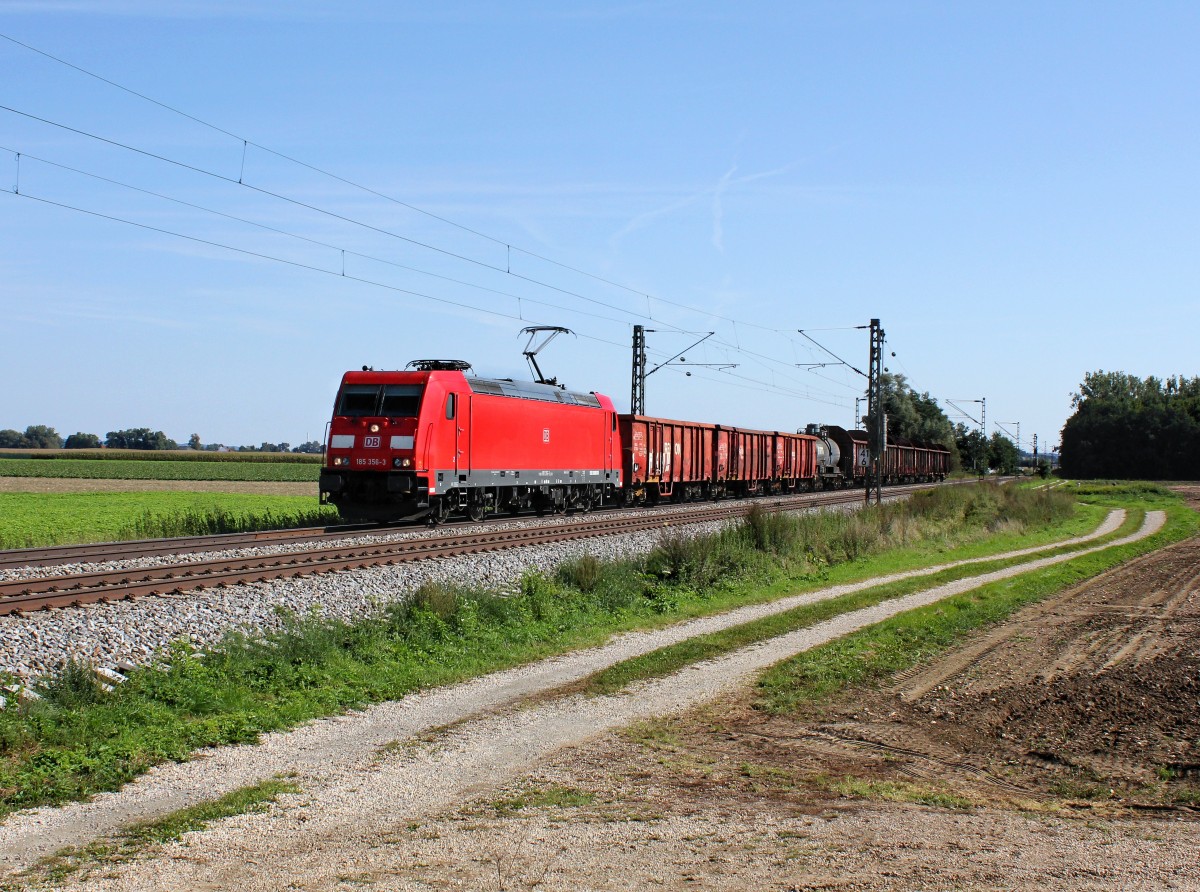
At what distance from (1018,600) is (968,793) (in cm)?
1123

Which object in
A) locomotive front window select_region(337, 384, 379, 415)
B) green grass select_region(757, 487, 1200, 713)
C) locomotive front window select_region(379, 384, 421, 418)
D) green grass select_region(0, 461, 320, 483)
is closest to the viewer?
green grass select_region(757, 487, 1200, 713)

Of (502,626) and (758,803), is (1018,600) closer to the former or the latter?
(502,626)

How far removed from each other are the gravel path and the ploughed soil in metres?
0.40

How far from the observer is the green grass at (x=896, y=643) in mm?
10672

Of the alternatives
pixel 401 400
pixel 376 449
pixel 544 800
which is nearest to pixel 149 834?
pixel 544 800

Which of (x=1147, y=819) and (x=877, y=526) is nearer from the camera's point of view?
(x=1147, y=819)

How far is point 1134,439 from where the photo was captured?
133500 mm

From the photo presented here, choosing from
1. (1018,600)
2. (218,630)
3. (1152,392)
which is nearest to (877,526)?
(1018,600)

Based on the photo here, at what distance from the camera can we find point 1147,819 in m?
6.75

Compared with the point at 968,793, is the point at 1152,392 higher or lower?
higher

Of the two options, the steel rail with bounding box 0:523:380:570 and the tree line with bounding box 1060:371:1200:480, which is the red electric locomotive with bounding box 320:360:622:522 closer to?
the steel rail with bounding box 0:523:380:570

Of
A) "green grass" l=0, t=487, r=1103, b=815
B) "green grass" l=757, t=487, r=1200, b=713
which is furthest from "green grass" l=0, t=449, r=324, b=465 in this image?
"green grass" l=757, t=487, r=1200, b=713

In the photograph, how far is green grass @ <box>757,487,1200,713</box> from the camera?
10.7 meters

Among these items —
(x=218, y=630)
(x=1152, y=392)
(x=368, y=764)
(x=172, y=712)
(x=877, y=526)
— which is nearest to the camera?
(x=368, y=764)
